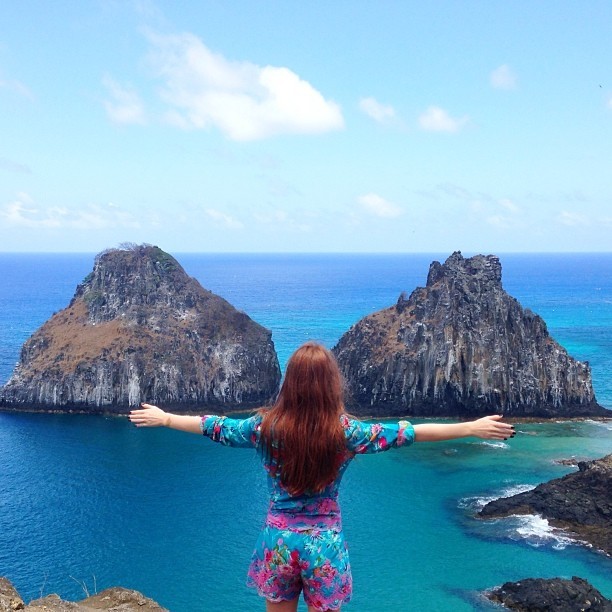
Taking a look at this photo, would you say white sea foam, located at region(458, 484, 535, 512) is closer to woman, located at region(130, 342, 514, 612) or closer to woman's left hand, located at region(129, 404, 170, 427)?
woman, located at region(130, 342, 514, 612)

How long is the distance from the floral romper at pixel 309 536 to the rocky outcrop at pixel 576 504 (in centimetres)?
3943

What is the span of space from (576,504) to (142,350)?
51344 mm

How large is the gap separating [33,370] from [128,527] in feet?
129

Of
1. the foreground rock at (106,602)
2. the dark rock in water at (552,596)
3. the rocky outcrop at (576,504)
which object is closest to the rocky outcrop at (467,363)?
the rocky outcrop at (576,504)

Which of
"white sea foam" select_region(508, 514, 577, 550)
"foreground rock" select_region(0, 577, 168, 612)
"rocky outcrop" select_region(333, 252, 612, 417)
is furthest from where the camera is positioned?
"rocky outcrop" select_region(333, 252, 612, 417)

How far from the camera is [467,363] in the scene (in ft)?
234

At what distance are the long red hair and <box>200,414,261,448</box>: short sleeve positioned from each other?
0.10m

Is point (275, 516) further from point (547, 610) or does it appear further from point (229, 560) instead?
point (229, 560)

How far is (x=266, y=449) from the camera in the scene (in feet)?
18.4

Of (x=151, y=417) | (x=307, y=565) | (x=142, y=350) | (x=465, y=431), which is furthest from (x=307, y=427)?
(x=142, y=350)

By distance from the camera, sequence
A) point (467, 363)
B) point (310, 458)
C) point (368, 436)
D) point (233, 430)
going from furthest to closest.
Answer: point (467, 363) < point (233, 430) < point (368, 436) < point (310, 458)

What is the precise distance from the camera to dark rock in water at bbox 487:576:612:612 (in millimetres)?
29656

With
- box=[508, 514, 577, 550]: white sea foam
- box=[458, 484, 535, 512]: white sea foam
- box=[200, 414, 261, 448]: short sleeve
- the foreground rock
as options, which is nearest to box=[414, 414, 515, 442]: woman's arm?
box=[200, 414, 261, 448]: short sleeve

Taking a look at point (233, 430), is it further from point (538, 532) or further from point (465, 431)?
point (538, 532)
